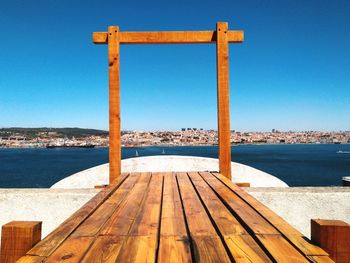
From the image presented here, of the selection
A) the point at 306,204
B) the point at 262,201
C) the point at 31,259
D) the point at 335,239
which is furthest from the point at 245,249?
the point at 306,204

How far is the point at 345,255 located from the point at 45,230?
10.9ft

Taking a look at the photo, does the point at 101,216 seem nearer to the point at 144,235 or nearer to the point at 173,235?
the point at 144,235

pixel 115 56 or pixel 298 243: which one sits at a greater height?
pixel 115 56

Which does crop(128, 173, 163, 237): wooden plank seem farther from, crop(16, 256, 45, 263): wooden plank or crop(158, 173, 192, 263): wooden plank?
crop(16, 256, 45, 263): wooden plank

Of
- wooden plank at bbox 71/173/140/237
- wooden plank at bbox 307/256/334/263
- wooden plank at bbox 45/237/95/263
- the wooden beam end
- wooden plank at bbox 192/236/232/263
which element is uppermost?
the wooden beam end

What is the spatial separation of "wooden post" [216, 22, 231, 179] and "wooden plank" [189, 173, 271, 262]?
5.50 ft

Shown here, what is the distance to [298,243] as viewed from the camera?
1.32 metres

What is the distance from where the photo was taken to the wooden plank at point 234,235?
120cm

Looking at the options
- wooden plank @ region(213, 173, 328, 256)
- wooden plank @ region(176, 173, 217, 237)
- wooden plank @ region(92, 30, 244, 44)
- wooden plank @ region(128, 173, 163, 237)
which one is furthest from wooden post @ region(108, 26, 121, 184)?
wooden plank @ region(213, 173, 328, 256)

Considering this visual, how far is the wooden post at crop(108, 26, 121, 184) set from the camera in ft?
12.8

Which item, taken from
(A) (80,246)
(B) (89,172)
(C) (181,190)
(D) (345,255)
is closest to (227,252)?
(D) (345,255)

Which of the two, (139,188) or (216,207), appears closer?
(216,207)

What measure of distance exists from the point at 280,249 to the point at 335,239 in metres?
0.27

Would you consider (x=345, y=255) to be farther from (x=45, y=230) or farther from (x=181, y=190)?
(x=45, y=230)
